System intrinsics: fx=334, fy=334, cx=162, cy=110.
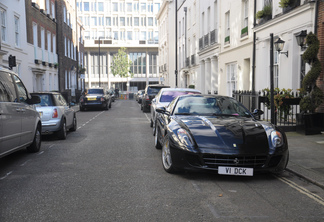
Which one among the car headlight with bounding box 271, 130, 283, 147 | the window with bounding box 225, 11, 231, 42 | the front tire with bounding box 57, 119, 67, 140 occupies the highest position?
the window with bounding box 225, 11, 231, 42

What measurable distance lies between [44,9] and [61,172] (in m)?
24.9

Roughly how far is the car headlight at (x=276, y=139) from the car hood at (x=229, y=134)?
0.40 ft

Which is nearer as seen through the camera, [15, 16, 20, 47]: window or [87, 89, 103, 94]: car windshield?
[15, 16, 20, 47]: window

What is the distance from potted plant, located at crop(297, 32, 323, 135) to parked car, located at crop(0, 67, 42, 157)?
7.69m

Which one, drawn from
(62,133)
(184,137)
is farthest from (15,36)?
(184,137)

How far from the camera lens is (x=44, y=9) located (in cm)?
2755

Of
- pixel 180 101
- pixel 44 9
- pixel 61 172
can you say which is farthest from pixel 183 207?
pixel 44 9

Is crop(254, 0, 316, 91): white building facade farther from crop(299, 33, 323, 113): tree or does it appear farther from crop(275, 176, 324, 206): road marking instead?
crop(275, 176, 324, 206): road marking

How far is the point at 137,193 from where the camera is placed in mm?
4695

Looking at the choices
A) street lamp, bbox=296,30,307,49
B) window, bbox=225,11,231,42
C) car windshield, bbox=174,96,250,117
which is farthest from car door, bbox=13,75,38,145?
window, bbox=225,11,231,42

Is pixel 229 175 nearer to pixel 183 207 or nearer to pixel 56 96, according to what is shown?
pixel 183 207

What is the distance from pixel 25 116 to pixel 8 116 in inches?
38.6

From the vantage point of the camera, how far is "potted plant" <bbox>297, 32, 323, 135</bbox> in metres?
10.1

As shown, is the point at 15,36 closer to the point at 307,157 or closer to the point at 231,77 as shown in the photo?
the point at 231,77
